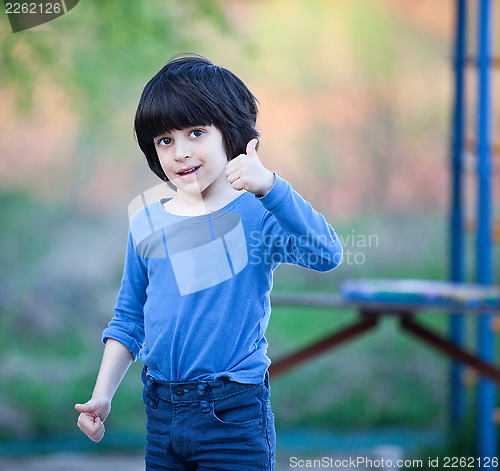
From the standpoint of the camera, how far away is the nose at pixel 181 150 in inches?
44.6

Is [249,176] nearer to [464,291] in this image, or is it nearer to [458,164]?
[464,291]

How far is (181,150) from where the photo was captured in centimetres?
114

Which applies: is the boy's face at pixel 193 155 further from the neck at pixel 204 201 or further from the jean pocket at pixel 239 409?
the jean pocket at pixel 239 409

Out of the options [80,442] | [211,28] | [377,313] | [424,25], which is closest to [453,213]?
[377,313]

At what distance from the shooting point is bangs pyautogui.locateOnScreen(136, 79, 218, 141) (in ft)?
3.74

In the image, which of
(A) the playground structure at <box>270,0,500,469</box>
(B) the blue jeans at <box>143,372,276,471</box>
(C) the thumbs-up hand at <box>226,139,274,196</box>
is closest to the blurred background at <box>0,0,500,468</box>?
(A) the playground structure at <box>270,0,500,469</box>

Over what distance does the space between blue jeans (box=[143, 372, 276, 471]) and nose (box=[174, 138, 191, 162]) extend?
0.36 meters

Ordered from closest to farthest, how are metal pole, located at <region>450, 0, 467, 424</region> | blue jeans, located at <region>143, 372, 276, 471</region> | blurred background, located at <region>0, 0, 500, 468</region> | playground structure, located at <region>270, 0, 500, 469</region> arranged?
blue jeans, located at <region>143, 372, 276, 471</region>
playground structure, located at <region>270, 0, 500, 469</region>
metal pole, located at <region>450, 0, 467, 424</region>
blurred background, located at <region>0, 0, 500, 468</region>

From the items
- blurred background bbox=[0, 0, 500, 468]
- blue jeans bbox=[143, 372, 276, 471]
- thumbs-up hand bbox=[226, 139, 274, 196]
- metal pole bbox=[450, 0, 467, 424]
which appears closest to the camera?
thumbs-up hand bbox=[226, 139, 274, 196]

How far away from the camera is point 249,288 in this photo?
3.81 ft

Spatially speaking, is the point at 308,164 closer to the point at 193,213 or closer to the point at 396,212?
the point at 396,212

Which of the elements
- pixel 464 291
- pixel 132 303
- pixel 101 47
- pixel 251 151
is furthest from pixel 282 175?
pixel 251 151

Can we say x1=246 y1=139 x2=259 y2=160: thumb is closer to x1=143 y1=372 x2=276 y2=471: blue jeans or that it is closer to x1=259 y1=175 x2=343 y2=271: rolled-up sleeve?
x1=259 y1=175 x2=343 y2=271: rolled-up sleeve

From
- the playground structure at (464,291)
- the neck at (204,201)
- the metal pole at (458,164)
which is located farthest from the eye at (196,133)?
the metal pole at (458,164)
